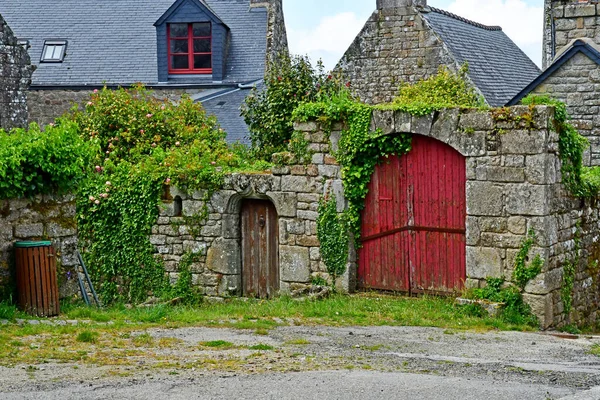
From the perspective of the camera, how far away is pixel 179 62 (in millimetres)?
27516

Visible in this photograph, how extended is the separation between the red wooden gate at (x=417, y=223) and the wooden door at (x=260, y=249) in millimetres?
1465

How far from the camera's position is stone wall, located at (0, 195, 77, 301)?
11.6 metres

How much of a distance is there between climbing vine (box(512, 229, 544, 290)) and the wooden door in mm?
3733

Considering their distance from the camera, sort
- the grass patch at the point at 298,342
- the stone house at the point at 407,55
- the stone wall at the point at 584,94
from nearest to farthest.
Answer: the grass patch at the point at 298,342
the stone wall at the point at 584,94
the stone house at the point at 407,55

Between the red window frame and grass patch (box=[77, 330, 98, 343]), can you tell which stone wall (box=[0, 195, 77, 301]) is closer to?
grass patch (box=[77, 330, 98, 343])

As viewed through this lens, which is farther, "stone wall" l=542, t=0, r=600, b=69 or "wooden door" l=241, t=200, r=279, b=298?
"stone wall" l=542, t=0, r=600, b=69

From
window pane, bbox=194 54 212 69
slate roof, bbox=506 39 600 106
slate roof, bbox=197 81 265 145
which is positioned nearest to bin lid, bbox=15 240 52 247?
slate roof, bbox=506 39 600 106

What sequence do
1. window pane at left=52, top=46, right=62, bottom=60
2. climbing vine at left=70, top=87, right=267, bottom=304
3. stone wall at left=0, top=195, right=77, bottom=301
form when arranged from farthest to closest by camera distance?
window pane at left=52, top=46, right=62, bottom=60 → climbing vine at left=70, top=87, right=267, bottom=304 → stone wall at left=0, top=195, right=77, bottom=301

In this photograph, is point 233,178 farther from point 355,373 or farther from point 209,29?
point 209,29

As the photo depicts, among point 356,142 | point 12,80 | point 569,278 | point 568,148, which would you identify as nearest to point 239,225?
point 356,142

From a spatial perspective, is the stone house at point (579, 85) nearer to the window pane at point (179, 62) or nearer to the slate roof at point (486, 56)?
the slate roof at point (486, 56)

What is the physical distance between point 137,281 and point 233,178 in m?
2.29

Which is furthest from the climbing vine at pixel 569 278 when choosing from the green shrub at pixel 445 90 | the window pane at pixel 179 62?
the window pane at pixel 179 62

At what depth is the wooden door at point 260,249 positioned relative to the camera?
48.7 ft
